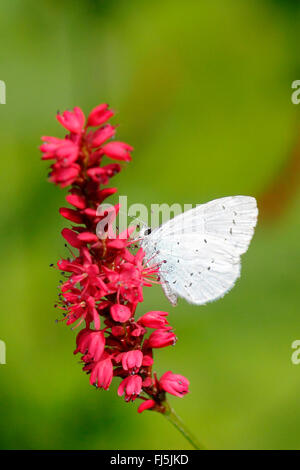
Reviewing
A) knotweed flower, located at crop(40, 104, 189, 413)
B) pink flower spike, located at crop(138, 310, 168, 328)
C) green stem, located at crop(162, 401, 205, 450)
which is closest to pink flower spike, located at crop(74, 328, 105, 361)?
knotweed flower, located at crop(40, 104, 189, 413)

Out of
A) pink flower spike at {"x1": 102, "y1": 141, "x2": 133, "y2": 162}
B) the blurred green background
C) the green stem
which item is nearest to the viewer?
pink flower spike at {"x1": 102, "y1": 141, "x2": 133, "y2": 162}

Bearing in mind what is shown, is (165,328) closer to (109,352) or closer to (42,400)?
(109,352)

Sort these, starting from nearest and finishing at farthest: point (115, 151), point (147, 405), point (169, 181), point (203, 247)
Answer: 1. point (115, 151)
2. point (147, 405)
3. point (203, 247)
4. point (169, 181)

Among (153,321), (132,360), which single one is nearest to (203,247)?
(153,321)

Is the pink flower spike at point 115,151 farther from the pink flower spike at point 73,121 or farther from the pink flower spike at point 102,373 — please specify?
the pink flower spike at point 102,373

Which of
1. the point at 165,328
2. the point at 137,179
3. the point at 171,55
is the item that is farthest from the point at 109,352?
the point at 171,55

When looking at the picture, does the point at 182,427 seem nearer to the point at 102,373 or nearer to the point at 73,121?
the point at 102,373

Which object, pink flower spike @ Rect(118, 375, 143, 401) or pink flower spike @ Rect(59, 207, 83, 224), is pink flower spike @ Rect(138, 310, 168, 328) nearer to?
pink flower spike @ Rect(118, 375, 143, 401)
